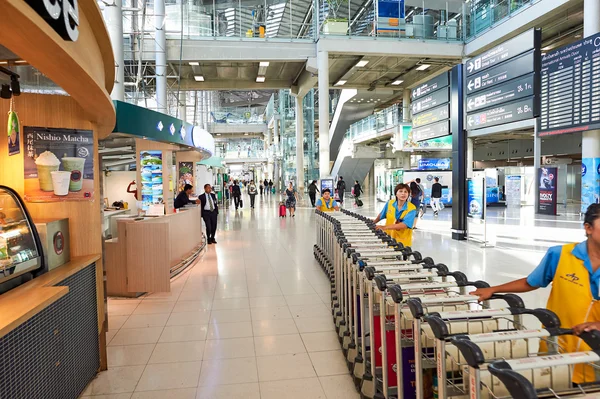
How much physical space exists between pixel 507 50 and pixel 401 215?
195 inches

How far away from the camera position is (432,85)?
9625 mm

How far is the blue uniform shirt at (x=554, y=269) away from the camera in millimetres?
1964

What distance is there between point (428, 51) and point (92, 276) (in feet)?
59.5

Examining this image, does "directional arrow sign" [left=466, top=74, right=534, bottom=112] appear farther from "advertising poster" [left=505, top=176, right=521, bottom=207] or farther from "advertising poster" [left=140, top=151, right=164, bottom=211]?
"advertising poster" [left=505, top=176, right=521, bottom=207]

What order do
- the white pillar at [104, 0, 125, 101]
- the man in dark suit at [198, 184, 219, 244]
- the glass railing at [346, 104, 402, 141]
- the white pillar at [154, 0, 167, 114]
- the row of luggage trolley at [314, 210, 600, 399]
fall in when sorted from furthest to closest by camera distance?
the glass railing at [346, 104, 402, 141]
the white pillar at [154, 0, 167, 114]
the man in dark suit at [198, 184, 219, 244]
the white pillar at [104, 0, 125, 101]
the row of luggage trolley at [314, 210, 600, 399]

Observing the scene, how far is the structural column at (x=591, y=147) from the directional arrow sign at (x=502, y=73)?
18.4ft

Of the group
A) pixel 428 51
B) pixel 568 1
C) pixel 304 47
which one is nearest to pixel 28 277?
pixel 568 1

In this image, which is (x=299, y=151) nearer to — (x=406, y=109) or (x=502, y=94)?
(x=406, y=109)

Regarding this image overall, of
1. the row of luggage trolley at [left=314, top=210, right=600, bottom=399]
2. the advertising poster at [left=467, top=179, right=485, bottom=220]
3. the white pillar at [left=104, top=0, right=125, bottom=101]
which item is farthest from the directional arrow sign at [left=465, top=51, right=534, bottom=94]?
the white pillar at [left=104, top=0, right=125, bottom=101]

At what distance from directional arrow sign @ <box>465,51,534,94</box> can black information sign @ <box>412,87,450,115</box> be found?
490 millimetres

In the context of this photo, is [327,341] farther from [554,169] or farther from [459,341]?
[554,169]

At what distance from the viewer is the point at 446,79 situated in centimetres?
916

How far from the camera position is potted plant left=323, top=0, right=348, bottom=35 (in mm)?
17797

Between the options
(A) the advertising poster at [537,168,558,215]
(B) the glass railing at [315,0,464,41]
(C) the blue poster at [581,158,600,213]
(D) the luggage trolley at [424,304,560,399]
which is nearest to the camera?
(D) the luggage trolley at [424,304,560,399]
